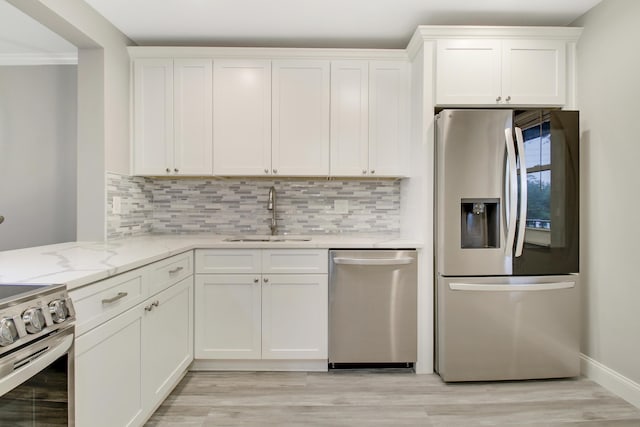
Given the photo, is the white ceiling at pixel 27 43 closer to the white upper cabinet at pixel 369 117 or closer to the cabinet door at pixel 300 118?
the cabinet door at pixel 300 118

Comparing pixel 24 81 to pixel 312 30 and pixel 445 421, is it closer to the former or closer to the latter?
pixel 312 30

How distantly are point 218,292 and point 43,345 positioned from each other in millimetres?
1367

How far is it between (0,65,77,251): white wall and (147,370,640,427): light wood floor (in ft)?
5.97

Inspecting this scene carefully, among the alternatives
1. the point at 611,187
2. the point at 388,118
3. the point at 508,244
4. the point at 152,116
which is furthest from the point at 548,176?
the point at 152,116

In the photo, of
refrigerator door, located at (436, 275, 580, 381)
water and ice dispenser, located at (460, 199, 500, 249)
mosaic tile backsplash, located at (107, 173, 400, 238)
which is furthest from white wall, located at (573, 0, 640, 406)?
mosaic tile backsplash, located at (107, 173, 400, 238)

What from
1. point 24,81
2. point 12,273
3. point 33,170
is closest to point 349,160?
point 12,273

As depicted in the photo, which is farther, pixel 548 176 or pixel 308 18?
pixel 308 18

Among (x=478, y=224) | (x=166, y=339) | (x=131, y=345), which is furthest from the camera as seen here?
(x=478, y=224)

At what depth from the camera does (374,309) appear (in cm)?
234

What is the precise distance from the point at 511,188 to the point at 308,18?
1.77 meters

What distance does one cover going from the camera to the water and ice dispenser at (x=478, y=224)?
2.22 metres

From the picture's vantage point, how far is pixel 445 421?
1854 mm

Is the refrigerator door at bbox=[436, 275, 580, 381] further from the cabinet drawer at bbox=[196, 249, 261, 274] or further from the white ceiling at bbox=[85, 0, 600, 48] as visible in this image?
the white ceiling at bbox=[85, 0, 600, 48]

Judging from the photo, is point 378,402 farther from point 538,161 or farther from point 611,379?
point 538,161
